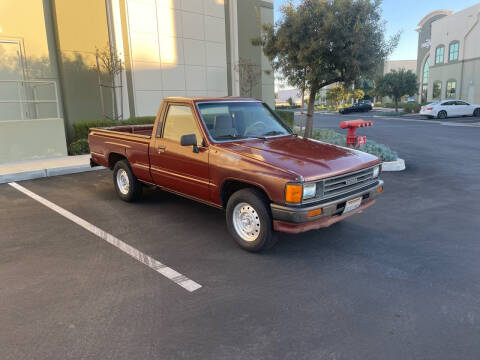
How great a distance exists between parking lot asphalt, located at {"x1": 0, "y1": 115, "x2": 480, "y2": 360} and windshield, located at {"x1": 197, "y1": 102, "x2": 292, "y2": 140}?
1442mm

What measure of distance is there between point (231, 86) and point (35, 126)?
9.49 meters

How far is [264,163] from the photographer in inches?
168

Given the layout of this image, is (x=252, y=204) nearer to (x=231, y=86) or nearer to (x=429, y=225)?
(x=429, y=225)

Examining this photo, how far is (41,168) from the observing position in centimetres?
959

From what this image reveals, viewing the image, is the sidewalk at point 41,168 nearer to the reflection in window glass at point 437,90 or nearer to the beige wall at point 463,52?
Answer: the beige wall at point 463,52

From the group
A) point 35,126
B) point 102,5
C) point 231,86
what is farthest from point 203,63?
point 35,126

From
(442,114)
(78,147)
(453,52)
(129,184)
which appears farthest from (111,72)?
(453,52)

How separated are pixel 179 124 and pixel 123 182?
210 cm

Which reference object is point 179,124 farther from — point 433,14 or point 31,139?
point 433,14

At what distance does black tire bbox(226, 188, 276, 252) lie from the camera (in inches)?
168

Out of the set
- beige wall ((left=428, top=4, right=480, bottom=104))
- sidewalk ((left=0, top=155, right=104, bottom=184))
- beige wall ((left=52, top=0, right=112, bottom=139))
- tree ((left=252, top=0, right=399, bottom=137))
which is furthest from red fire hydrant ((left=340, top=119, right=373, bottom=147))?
beige wall ((left=428, top=4, right=480, bottom=104))

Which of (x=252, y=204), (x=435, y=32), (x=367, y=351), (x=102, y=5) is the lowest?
(x=367, y=351)

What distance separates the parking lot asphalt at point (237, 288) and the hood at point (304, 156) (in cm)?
106

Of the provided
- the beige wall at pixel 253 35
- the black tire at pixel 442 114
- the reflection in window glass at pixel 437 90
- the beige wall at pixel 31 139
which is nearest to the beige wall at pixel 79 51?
the beige wall at pixel 31 139
